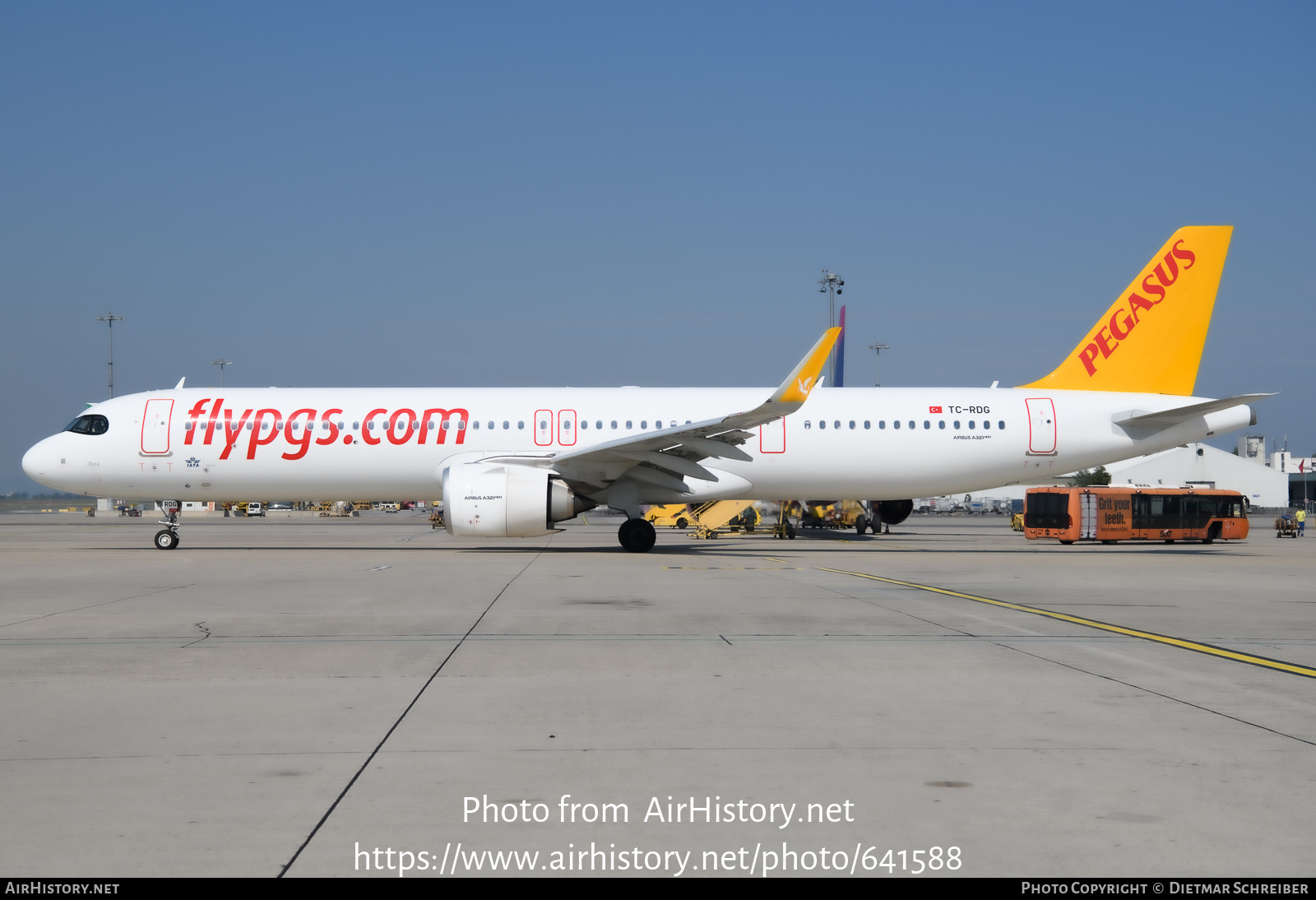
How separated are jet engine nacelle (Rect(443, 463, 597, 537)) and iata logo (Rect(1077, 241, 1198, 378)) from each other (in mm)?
13748

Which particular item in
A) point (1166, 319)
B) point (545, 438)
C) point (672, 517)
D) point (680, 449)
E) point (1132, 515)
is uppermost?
point (1166, 319)

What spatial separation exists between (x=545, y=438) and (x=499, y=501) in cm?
343

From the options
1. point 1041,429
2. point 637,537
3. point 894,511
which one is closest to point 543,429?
point 637,537

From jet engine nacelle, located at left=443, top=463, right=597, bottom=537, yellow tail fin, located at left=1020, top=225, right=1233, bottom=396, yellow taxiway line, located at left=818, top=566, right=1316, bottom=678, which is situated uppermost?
yellow tail fin, located at left=1020, top=225, right=1233, bottom=396

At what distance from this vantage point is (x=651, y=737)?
5316 millimetres

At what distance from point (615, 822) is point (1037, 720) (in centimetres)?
294

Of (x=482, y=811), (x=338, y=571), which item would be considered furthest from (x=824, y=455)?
(x=482, y=811)

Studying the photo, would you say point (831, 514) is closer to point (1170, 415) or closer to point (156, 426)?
point (1170, 415)

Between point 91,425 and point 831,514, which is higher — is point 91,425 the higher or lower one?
the higher one

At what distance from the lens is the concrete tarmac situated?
3.70 metres

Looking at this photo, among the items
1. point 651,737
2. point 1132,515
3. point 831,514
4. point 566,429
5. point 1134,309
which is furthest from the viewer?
point 831,514

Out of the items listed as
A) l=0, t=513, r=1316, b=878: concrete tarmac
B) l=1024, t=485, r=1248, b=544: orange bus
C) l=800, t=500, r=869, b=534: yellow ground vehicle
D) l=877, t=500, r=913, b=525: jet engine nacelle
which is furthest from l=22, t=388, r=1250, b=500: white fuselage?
l=800, t=500, r=869, b=534: yellow ground vehicle

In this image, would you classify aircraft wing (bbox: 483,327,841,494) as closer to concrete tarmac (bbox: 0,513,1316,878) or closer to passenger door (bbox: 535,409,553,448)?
passenger door (bbox: 535,409,553,448)
